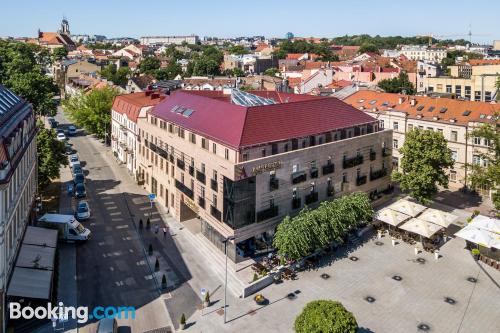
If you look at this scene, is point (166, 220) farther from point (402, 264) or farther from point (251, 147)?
point (402, 264)

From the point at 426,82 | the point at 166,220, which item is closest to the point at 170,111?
the point at 166,220

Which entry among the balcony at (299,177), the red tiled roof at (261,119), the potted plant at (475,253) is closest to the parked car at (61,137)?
the red tiled roof at (261,119)

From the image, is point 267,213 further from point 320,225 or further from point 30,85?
point 30,85

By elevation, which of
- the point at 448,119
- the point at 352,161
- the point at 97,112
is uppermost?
the point at 97,112

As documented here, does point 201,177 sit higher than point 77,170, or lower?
higher

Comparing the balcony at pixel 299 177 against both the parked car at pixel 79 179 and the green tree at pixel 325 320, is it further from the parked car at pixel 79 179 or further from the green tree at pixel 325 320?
the parked car at pixel 79 179

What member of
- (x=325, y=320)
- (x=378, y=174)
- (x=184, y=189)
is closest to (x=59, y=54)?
(x=184, y=189)

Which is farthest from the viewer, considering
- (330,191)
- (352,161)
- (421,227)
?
(352,161)
